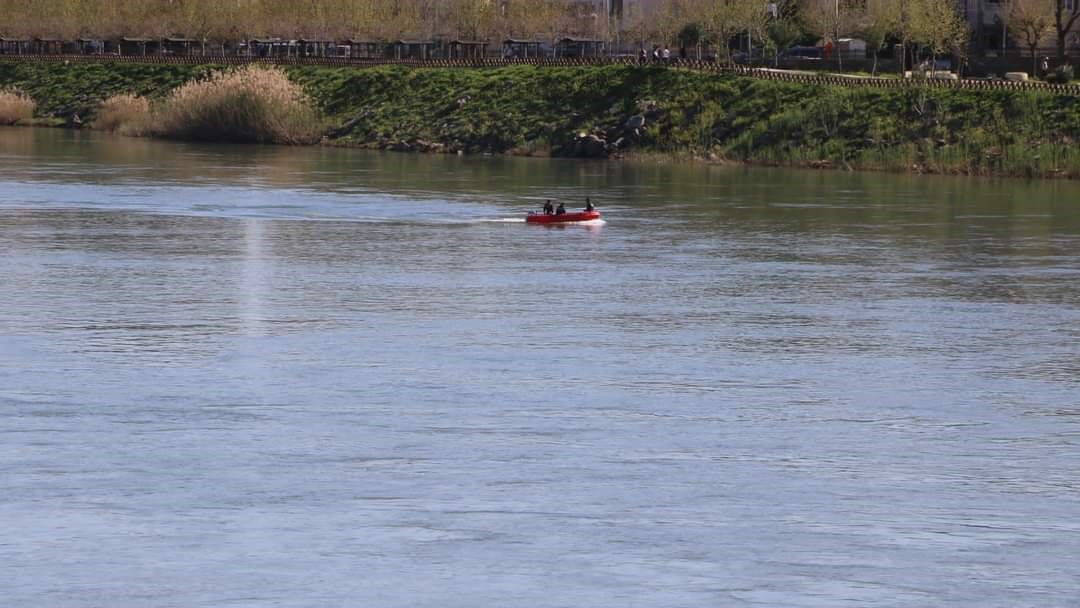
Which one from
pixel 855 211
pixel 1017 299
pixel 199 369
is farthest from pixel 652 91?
pixel 199 369

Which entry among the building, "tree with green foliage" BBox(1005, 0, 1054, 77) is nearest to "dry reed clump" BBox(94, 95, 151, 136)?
"tree with green foliage" BBox(1005, 0, 1054, 77)

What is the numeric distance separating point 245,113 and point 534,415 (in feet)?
263

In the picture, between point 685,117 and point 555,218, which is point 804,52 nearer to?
point 685,117

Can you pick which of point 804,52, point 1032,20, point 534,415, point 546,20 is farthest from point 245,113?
point 534,415

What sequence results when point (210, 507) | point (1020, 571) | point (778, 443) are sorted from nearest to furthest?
1. point (1020, 571)
2. point (210, 507)
3. point (778, 443)

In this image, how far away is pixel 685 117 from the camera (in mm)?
100062

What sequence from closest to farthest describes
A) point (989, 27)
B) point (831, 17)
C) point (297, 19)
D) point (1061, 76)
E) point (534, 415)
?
point (534, 415) → point (1061, 76) → point (831, 17) → point (989, 27) → point (297, 19)

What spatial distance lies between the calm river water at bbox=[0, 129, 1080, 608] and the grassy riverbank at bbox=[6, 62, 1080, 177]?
2971cm

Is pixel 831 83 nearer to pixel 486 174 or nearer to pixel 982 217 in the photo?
pixel 486 174

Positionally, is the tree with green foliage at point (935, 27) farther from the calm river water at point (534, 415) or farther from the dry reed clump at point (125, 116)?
the calm river water at point (534, 415)

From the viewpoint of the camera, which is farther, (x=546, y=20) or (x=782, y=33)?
(x=546, y=20)

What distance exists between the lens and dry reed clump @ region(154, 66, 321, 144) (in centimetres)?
10750

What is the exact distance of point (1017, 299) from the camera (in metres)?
44.6

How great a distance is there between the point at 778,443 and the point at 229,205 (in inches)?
1597
